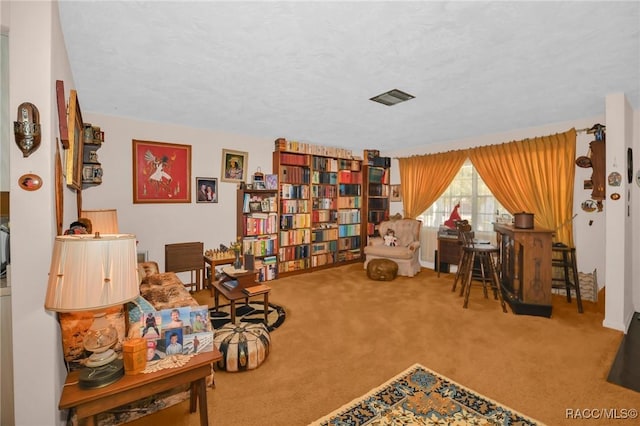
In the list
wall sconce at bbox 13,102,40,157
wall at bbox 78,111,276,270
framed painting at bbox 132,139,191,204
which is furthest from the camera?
framed painting at bbox 132,139,191,204

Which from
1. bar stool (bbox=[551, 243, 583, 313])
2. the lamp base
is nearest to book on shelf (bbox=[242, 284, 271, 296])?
the lamp base

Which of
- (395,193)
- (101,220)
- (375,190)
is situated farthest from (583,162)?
(101,220)

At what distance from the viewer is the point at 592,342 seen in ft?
9.30

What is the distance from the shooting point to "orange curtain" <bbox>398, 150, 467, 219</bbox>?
545cm

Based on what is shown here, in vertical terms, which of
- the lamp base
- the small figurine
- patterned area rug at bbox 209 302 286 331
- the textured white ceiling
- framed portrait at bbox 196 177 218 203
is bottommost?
patterned area rug at bbox 209 302 286 331

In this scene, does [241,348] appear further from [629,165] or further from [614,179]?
[629,165]

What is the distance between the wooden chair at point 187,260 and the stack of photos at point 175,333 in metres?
2.91

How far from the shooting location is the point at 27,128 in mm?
1252

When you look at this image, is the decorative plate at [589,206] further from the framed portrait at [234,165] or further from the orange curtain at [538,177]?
the framed portrait at [234,165]

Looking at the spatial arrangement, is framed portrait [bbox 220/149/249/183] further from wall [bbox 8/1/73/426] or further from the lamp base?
the lamp base

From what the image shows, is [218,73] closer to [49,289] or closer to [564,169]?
[49,289]

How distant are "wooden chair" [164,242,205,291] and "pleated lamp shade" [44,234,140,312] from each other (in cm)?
337

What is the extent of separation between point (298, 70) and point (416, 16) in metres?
1.08

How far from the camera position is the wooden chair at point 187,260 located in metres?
4.30
